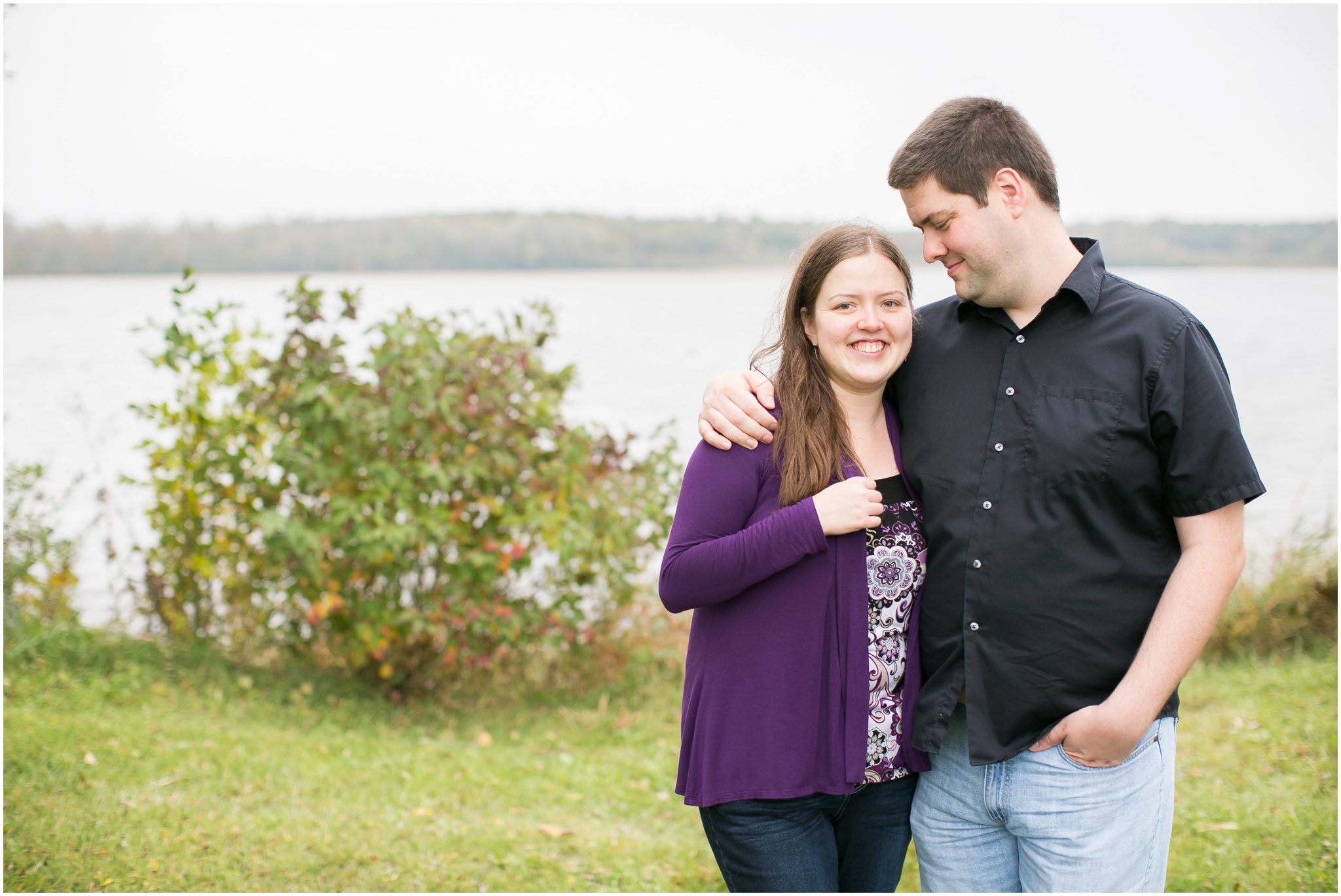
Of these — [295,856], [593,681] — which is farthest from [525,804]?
[593,681]

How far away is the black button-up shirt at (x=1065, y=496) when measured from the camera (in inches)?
79.3

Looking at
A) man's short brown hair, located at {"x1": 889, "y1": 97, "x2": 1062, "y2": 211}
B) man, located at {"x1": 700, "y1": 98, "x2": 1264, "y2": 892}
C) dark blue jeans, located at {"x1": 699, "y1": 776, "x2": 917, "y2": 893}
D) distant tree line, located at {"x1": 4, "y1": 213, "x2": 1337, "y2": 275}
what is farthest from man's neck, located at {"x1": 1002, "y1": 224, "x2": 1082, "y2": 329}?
distant tree line, located at {"x1": 4, "y1": 213, "x2": 1337, "y2": 275}

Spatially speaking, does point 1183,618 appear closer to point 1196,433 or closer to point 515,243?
point 1196,433

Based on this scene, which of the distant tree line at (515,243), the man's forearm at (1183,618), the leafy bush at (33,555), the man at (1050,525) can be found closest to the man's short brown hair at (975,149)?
the man at (1050,525)

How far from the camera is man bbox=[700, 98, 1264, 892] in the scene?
2.02 meters

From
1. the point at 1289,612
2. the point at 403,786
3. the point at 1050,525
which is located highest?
the point at 1050,525

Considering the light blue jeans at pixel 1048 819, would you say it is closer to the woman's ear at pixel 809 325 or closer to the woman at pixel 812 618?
the woman at pixel 812 618

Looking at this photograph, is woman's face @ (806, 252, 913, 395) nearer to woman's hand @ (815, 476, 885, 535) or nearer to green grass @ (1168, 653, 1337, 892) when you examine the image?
woman's hand @ (815, 476, 885, 535)

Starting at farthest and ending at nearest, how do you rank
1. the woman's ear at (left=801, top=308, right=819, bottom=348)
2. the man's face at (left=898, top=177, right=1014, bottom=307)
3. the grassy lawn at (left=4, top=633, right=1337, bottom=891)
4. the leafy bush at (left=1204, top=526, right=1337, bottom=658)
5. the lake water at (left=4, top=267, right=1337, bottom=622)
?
the leafy bush at (left=1204, top=526, right=1337, bottom=658), the lake water at (left=4, top=267, right=1337, bottom=622), the grassy lawn at (left=4, top=633, right=1337, bottom=891), the woman's ear at (left=801, top=308, right=819, bottom=348), the man's face at (left=898, top=177, right=1014, bottom=307)

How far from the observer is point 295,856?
335 centimetres

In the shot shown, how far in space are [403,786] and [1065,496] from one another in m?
3.19

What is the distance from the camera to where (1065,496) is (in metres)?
2.09

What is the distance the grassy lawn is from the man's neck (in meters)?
2.42

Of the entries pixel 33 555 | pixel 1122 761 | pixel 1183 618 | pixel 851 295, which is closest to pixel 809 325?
pixel 851 295
